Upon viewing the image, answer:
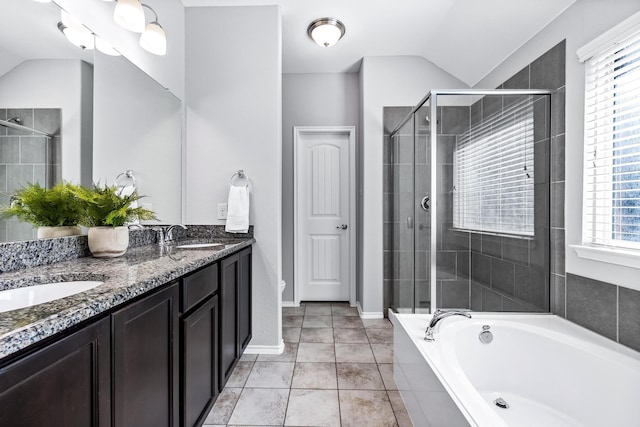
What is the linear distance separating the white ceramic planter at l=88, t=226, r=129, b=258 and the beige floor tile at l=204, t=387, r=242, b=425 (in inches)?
38.6

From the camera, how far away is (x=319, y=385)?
1904 millimetres

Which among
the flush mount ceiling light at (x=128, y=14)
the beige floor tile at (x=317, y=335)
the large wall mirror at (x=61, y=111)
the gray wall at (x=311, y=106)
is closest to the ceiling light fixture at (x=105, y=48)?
the large wall mirror at (x=61, y=111)

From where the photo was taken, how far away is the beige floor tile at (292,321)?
2.89 m

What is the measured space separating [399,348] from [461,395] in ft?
2.45

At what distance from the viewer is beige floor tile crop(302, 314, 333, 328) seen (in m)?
2.89

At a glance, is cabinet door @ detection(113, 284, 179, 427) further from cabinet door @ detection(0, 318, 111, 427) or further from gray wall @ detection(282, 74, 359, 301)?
gray wall @ detection(282, 74, 359, 301)

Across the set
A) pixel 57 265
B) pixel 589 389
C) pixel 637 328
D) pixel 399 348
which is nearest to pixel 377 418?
pixel 399 348

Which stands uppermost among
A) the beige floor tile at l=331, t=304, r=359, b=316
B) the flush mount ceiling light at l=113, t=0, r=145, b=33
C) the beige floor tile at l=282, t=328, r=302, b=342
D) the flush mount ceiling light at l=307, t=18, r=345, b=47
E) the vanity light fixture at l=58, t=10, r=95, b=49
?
the flush mount ceiling light at l=307, t=18, r=345, b=47

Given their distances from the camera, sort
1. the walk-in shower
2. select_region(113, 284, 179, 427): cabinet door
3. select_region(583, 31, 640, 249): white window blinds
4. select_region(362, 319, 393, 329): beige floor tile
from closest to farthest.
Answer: select_region(113, 284, 179, 427): cabinet door
select_region(583, 31, 640, 249): white window blinds
the walk-in shower
select_region(362, 319, 393, 329): beige floor tile

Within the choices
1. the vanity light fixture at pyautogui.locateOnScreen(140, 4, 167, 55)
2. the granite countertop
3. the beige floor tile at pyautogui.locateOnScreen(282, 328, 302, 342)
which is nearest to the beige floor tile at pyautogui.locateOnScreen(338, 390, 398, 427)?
the beige floor tile at pyautogui.locateOnScreen(282, 328, 302, 342)

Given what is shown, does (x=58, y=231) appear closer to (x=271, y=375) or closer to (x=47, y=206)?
(x=47, y=206)

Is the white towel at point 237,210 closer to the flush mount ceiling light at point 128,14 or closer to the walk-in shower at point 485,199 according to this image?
the flush mount ceiling light at point 128,14

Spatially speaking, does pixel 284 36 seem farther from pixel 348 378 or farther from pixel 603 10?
pixel 348 378

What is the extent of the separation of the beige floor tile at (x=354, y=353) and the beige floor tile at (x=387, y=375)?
0.10 m
